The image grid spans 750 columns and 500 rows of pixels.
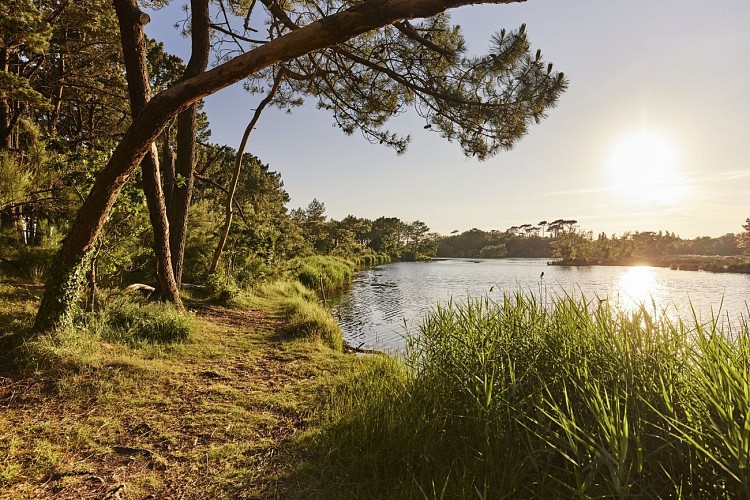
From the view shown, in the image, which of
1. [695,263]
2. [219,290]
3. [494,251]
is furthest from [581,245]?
[219,290]

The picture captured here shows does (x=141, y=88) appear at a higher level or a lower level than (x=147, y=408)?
higher

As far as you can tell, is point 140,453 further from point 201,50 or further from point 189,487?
point 201,50

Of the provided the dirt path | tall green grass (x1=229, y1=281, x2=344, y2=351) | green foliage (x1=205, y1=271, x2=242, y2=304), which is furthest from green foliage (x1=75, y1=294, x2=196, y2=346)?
green foliage (x1=205, y1=271, x2=242, y2=304)

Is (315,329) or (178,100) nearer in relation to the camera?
(178,100)

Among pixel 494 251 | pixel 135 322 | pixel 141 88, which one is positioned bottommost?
pixel 135 322

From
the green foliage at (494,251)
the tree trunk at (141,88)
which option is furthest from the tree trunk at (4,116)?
the green foliage at (494,251)

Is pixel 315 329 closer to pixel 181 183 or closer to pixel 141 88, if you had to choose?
pixel 181 183

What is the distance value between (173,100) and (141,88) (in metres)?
1.55

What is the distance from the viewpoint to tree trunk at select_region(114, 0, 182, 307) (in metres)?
4.34

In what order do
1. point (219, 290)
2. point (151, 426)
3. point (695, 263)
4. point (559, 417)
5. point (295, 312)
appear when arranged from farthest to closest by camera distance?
point (695, 263) → point (219, 290) → point (295, 312) → point (151, 426) → point (559, 417)

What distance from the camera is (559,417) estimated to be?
77.2 inches

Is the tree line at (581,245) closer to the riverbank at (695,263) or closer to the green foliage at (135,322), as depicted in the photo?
the riverbank at (695,263)

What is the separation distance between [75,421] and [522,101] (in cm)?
530

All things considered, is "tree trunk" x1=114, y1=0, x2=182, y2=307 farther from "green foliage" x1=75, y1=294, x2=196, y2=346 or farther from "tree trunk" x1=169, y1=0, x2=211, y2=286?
"tree trunk" x1=169, y1=0, x2=211, y2=286
